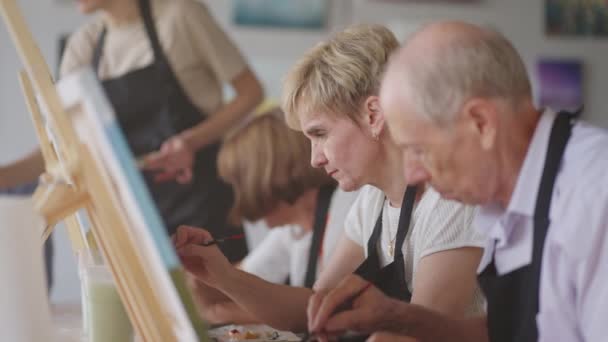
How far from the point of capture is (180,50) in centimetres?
214

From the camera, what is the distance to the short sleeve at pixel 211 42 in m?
2.10

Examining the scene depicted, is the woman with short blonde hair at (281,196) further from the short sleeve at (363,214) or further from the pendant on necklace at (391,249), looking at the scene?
the pendant on necklace at (391,249)

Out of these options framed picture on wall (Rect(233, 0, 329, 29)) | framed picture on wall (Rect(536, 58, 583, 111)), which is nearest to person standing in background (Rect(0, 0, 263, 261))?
framed picture on wall (Rect(233, 0, 329, 29))

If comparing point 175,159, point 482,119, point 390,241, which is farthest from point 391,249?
point 175,159

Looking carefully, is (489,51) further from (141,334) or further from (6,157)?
(6,157)

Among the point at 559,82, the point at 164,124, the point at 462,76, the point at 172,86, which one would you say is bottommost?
the point at 559,82

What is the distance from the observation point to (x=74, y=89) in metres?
0.69

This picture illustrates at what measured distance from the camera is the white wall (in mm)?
3412

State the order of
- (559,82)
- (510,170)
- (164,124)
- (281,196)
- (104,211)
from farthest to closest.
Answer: (559,82), (164,124), (281,196), (510,170), (104,211)

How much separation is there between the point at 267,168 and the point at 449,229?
1.08m

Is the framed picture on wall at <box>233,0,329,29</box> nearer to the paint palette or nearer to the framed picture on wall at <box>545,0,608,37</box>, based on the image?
the framed picture on wall at <box>545,0,608,37</box>

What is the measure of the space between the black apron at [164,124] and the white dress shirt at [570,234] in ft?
4.44

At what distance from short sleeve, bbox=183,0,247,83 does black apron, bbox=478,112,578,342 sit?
1.30 m

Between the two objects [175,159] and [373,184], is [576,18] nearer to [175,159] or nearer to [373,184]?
[175,159]
